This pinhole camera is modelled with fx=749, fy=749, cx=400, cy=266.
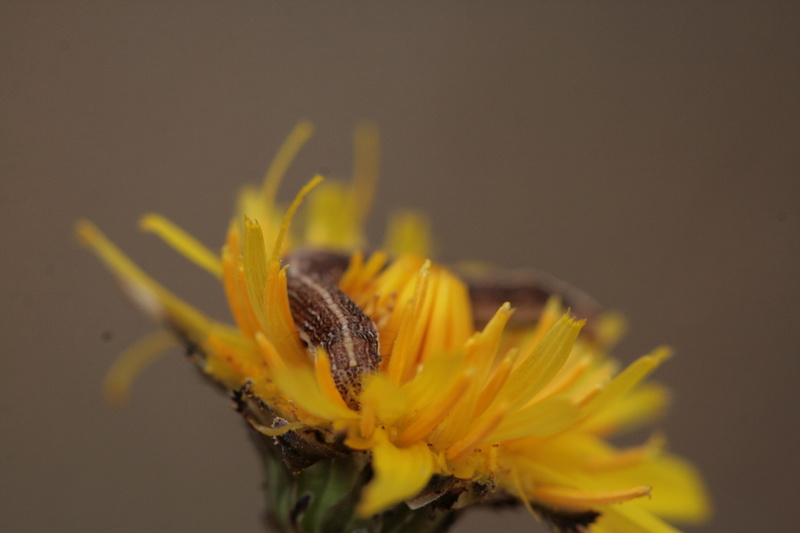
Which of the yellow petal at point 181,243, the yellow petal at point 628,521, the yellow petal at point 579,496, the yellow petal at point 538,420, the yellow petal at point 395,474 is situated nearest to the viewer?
the yellow petal at point 395,474

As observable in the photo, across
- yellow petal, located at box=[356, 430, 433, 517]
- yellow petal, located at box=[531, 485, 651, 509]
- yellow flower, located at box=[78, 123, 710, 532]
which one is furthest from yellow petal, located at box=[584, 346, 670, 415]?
yellow petal, located at box=[356, 430, 433, 517]

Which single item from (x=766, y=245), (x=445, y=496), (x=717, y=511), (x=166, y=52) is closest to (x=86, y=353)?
(x=166, y=52)

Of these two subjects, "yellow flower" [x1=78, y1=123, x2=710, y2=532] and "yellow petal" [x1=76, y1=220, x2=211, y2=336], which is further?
"yellow petal" [x1=76, y1=220, x2=211, y2=336]

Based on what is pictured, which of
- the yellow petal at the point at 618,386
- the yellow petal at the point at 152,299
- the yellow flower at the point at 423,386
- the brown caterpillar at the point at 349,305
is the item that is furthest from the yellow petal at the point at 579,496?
the yellow petal at the point at 152,299

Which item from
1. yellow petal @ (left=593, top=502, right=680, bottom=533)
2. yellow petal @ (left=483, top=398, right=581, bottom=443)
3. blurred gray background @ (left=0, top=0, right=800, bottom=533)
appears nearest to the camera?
yellow petal @ (left=483, top=398, right=581, bottom=443)

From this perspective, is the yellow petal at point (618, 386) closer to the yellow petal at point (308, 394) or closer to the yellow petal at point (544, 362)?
the yellow petal at point (544, 362)

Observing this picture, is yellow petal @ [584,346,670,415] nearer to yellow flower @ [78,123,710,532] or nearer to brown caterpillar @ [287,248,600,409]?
yellow flower @ [78,123,710,532]
